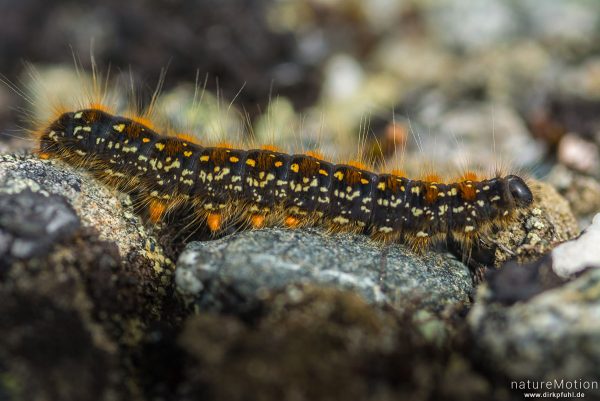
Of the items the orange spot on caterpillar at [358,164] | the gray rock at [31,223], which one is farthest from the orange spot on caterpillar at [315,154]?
the gray rock at [31,223]

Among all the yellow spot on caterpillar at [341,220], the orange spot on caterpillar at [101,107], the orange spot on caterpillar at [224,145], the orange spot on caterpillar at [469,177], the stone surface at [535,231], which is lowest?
the yellow spot on caterpillar at [341,220]

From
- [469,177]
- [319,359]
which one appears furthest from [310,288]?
[469,177]

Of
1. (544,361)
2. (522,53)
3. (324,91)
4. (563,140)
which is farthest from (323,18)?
(544,361)

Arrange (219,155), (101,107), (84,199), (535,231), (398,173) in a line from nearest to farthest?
(84,199), (535,231), (219,155), (398,173), (101,107)

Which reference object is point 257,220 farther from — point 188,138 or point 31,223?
point 31,223

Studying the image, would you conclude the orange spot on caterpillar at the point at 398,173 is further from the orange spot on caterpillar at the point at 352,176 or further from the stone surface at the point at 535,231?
the stone surface at the point at 535,231

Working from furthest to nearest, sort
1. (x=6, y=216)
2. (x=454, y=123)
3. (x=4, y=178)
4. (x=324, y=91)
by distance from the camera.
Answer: (x=324, y=91)
(x=454, y=123)
(x=4, y=178)
(x=6, y=216)

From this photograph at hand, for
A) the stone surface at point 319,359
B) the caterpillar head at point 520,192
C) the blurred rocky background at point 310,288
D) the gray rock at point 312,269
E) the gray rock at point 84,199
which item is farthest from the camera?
the caterpillar head at point 520,192

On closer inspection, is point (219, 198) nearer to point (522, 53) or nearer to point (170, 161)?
point (170, 161)
